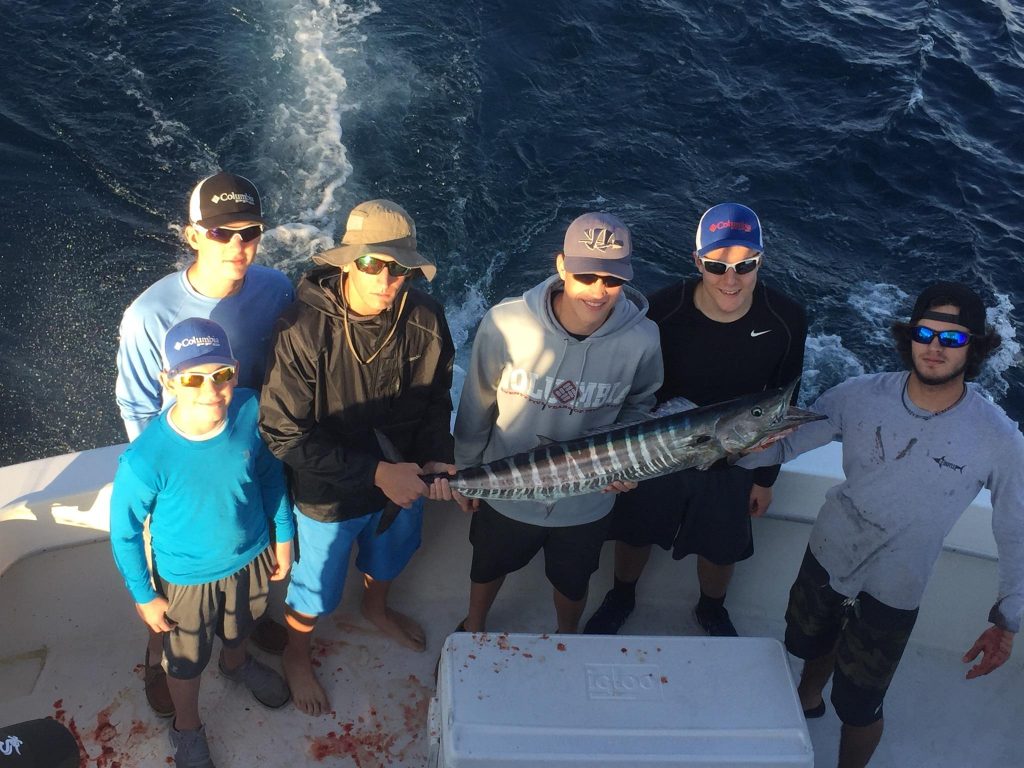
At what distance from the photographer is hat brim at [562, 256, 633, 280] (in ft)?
9.09

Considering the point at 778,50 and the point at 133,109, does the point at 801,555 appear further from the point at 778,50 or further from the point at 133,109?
the point at 778,50

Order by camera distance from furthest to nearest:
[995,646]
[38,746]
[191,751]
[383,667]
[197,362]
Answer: [383,667]
[191,751]
[995,646]
[197,362]
[38,746]

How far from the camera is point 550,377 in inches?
118

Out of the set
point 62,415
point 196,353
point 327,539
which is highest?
point 196,353

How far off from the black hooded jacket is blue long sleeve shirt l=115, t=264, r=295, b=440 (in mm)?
273

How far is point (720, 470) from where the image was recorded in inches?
133

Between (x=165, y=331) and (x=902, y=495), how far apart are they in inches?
94.3

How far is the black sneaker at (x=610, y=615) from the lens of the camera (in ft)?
12.3

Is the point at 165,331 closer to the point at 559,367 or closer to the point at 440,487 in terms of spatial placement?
the point at 440,487

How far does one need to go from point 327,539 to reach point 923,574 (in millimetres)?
1995

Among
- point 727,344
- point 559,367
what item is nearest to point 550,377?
point 559,367

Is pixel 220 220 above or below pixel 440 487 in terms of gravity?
above

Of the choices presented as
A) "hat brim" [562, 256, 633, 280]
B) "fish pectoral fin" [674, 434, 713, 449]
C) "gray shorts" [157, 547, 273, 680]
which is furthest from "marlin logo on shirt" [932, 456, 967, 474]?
"gray shorts" [157, 547, 273, 680]

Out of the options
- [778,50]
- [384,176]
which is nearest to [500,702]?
[384,176]
